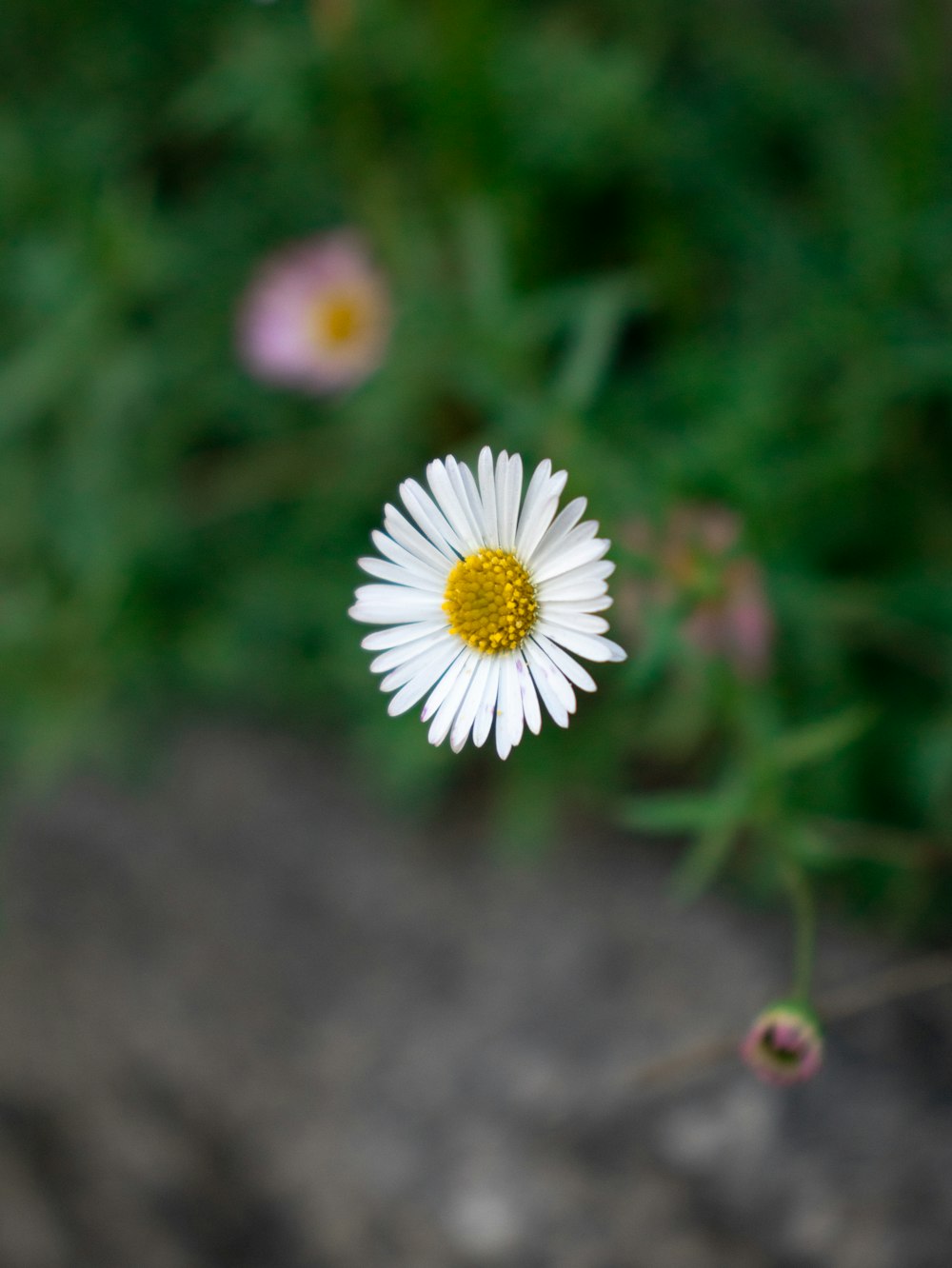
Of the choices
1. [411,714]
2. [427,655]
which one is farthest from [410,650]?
[411,714]

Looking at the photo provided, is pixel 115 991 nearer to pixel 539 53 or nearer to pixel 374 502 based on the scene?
pixel 374 502

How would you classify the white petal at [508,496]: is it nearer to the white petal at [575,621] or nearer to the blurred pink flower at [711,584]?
the white petal at [575,621]

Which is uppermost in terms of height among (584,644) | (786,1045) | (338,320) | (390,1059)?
(338,320)

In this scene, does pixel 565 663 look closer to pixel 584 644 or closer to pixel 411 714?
pixel 584 644

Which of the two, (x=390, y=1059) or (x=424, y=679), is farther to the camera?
(x=390, y=1059)

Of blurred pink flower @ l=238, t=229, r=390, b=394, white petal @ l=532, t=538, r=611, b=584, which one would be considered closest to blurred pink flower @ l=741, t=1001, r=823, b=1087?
white petal @ l=532, t=538, r=611, b=584

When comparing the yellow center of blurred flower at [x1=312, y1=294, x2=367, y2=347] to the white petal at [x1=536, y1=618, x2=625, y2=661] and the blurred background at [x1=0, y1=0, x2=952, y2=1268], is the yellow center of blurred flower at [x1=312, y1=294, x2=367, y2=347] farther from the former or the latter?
the white petal at [x1=536, y1=618, x2=625, y2=661]

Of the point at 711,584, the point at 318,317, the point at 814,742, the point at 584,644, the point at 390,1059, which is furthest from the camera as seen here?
the point at 318,317
